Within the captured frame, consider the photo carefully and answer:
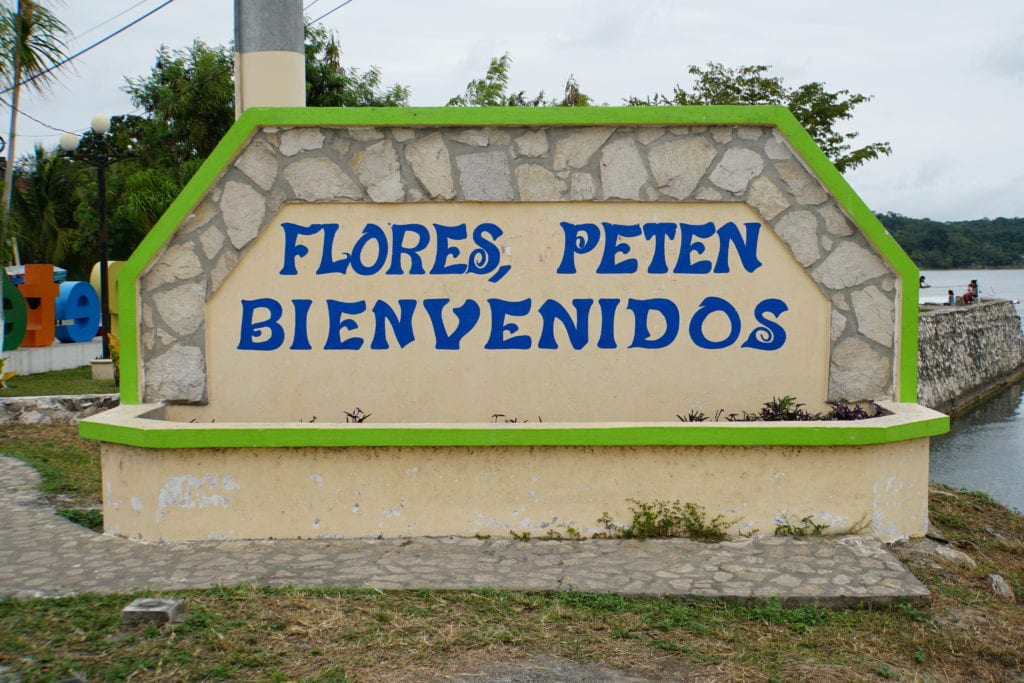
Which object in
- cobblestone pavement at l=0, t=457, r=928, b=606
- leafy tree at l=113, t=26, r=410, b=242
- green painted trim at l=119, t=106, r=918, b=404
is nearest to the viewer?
cobblestone pavement at l=0, t=457, r=928, b=606

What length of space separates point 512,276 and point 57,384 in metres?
12.6

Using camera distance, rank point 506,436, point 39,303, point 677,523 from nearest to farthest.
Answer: point 506,436
point 677,523
point 39,303

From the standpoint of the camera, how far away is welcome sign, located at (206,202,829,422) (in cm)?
706

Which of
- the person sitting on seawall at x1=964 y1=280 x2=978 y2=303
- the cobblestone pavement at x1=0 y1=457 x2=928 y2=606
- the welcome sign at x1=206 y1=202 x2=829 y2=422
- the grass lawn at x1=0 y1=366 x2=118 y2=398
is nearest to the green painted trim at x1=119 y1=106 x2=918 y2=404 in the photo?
the welcome sign at x1=206 y1=202 x2=829 y2=422

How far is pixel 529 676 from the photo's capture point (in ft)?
14.6

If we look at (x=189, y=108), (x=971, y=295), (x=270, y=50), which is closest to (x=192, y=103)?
(x=189, y=108)

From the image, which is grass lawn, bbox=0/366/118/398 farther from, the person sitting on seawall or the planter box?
the person sitting on seawall

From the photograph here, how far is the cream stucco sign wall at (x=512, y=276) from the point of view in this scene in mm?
7004

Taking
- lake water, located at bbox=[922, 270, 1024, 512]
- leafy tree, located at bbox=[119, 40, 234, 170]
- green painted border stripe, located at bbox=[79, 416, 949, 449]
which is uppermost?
leafy tree, located at bbox=[119, 40, 234, 170]

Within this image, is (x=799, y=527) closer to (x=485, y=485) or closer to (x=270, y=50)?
(x=485, y=485)

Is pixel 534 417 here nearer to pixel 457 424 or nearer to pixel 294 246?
pixel 457 424

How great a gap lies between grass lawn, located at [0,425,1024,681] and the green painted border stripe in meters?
1.12

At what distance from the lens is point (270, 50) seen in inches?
372

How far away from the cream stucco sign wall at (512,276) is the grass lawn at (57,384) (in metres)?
9.11
